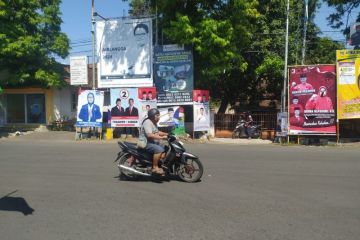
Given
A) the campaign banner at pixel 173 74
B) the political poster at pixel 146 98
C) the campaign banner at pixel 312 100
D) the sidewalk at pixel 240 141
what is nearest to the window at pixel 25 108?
the campaign banner at pixel 173 74

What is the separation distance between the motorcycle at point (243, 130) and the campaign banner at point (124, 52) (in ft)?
15.6

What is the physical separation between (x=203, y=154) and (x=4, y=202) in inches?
326

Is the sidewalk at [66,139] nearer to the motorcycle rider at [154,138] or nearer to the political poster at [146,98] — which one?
the political poster at [146,98]

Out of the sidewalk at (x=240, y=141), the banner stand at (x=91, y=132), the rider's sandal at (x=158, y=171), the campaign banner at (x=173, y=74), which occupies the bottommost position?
the sidewalk at (x=240, y=141)

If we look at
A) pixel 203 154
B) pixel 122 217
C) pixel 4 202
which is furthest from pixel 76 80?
pixel 122 217

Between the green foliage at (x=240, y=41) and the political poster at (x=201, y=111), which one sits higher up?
the green foliage at (x=240, y=41)

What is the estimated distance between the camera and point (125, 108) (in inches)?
912

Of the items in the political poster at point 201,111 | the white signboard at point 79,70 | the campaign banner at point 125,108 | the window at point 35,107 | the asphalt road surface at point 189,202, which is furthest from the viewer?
the window at point 35,107

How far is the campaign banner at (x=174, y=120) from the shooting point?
74.4 ft

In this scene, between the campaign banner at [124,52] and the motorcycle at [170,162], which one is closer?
the motorcycle at [170,162]

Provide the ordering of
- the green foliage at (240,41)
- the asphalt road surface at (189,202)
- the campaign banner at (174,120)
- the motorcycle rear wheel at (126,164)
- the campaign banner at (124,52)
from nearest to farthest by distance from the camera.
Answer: the asphalt road surface at (189,202), the motorcycle rear wheel at (126,164), the green foliage at (240,41), the campaign banner at (174,120), the campaign banner at (124,52)

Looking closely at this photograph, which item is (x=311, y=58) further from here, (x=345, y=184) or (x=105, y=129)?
(x=345, y=184)

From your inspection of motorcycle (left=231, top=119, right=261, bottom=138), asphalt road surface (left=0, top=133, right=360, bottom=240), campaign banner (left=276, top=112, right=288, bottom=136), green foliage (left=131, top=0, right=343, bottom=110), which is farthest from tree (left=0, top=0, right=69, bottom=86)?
asphalt road surface (left=0, top=133, right=360, bottom=240)

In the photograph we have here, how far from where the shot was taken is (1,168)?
12445 millimetres
